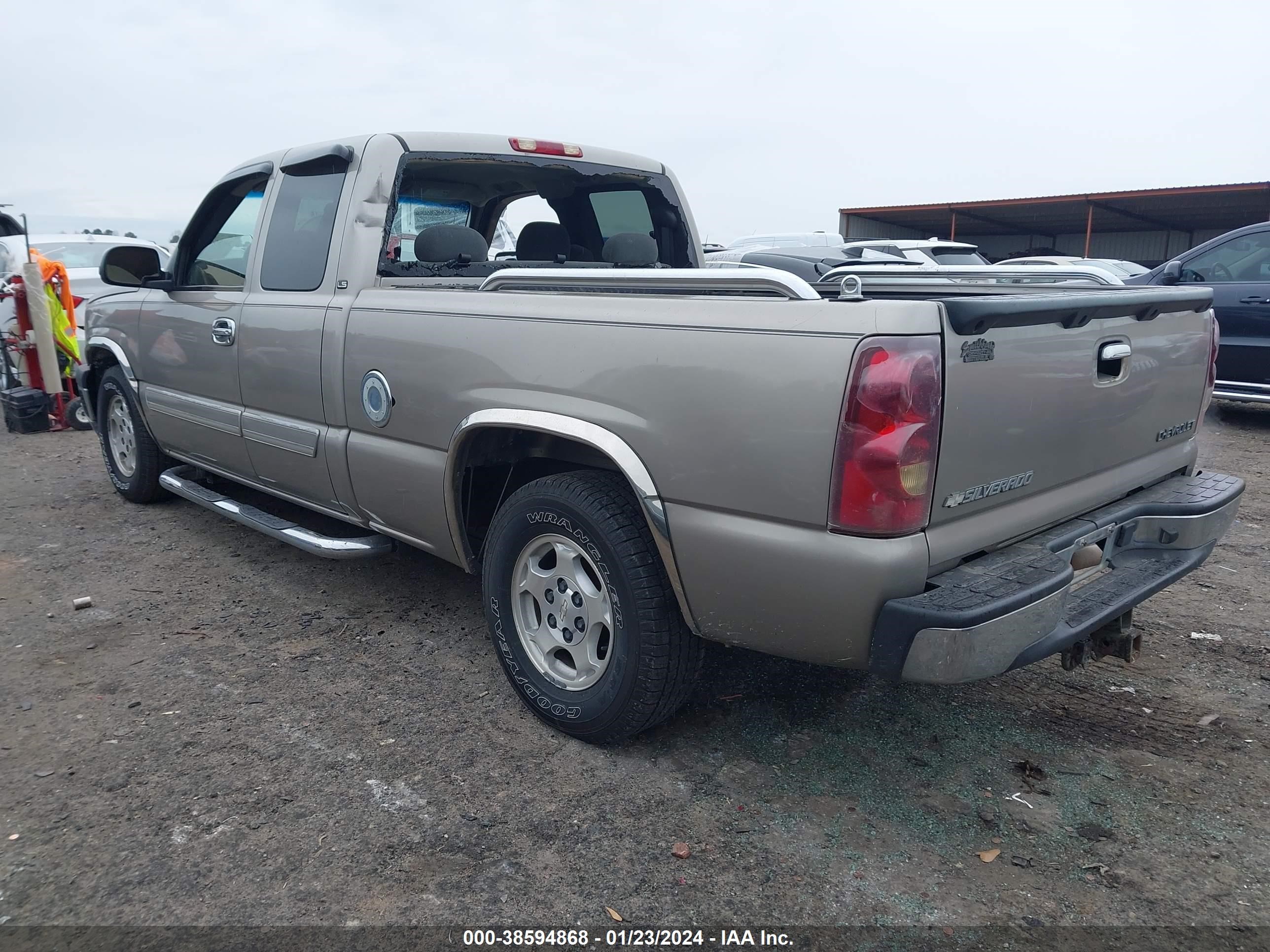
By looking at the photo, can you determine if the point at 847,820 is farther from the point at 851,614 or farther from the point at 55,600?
the point at 55,600

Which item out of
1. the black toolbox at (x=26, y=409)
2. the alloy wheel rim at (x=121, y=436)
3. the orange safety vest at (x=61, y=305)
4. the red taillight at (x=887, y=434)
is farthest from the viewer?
the black toolbox at (x=26, y=409)

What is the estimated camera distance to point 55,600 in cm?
423

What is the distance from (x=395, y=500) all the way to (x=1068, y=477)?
7.34ft

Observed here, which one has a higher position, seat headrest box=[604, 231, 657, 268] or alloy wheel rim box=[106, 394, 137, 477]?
seat headrest box=[604, 231, 657, 268]

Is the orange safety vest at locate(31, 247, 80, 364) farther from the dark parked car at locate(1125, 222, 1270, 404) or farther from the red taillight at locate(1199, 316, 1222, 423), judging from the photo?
the dark parked car at locate(1125, 222, 1270, 404)

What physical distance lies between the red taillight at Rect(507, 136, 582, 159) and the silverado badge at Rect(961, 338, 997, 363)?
250 centimetres

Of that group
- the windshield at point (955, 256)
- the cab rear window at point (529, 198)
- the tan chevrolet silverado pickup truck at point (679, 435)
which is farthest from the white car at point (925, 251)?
the tan chevrolet silverado pickup truck at point (679, 435)

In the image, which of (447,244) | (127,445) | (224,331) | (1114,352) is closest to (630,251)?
(447,244)

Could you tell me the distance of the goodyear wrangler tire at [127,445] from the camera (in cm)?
534

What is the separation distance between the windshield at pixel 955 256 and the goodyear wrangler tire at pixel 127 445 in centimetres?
1147

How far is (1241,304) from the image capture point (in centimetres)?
776

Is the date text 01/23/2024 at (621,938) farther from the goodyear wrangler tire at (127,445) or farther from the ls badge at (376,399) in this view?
the goodyear wrangler tire at (127,445)

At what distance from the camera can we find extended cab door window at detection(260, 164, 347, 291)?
3705 mm

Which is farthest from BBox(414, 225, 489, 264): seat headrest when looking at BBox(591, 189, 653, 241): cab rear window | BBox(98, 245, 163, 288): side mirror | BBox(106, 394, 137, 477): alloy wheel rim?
BBox(106, 394, 137, 477): alloy wheel rim
